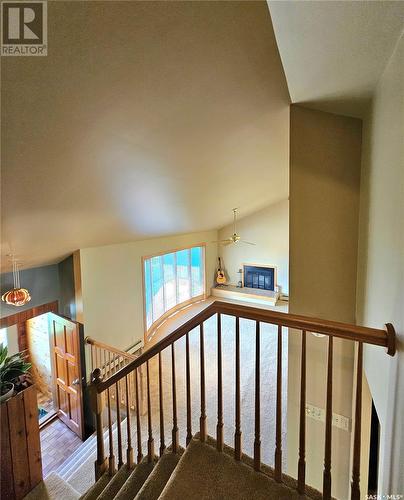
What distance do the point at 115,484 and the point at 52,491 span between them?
4.62 feet

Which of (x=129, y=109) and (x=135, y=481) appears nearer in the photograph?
(x=129, y=109)

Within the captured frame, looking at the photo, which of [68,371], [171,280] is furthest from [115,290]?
[171,280]

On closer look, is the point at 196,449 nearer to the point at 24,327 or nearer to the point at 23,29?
the point at 23,29

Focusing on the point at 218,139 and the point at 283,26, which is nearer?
the point at 283,26

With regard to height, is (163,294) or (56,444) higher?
(163,294)

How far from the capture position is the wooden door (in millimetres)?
4535

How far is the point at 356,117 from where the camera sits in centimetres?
228

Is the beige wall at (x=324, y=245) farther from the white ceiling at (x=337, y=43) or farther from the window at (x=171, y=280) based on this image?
the window at (x=171, y=280)

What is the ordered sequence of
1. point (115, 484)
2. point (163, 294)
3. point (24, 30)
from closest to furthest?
point (24, 30) → point (115, 484) → point (163, 294)

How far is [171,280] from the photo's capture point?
783 centimetres

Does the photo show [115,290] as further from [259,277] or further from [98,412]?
[259,277]

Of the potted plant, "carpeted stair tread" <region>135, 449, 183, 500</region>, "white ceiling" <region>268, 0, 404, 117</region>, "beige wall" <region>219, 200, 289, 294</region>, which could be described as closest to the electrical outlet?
"carpeted stair tread" <region>135, 449, 183, 500</region>

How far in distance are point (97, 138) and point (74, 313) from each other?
365 centimetres

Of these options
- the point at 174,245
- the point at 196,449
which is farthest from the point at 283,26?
the point at 174,245
